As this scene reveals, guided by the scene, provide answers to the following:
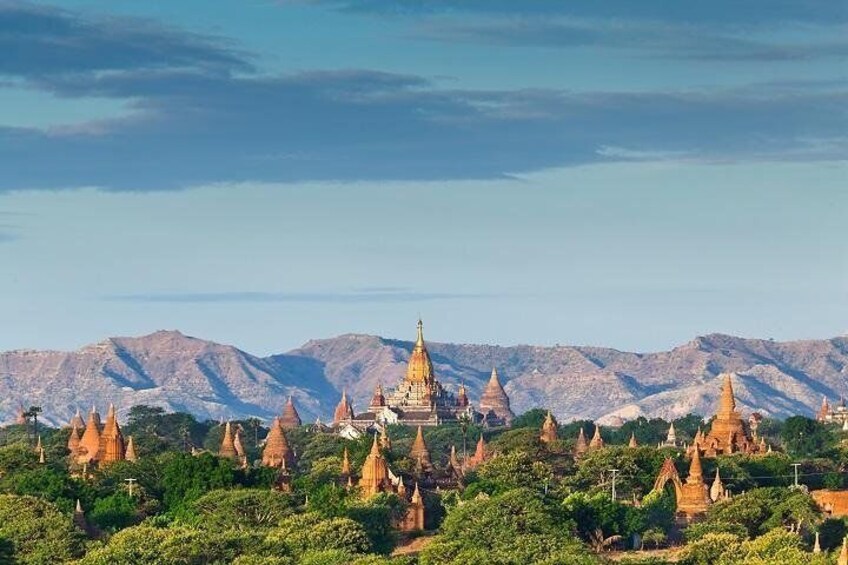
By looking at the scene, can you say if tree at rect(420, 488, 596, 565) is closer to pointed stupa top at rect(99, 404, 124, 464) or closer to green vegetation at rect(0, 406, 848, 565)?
green vegetation at rect(0, 406, 848, 565)

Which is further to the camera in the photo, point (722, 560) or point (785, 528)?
point (785, 528)

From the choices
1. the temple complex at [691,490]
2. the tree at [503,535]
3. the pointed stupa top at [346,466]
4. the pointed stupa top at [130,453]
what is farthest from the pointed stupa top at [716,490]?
the pointed stupa top at [130,453]

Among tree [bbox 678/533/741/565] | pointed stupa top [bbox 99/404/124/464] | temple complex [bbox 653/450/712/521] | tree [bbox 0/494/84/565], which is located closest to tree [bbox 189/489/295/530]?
tree [bbox 0/494/84/565]

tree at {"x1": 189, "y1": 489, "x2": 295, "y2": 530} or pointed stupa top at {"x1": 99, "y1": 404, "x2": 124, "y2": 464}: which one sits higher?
pointed stupa top at {"x1": 99, "y1": 404, "x2": 124, "y2": 464}

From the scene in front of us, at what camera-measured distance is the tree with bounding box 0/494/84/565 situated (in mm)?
136000

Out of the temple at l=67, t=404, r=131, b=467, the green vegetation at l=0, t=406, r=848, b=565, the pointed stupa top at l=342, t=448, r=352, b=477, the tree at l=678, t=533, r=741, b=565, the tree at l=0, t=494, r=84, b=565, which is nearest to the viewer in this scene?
the green vegetation at l=0, t=406, r=848, b=565

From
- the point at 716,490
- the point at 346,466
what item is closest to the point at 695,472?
the point at 716,490

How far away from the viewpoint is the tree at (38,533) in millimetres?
136000

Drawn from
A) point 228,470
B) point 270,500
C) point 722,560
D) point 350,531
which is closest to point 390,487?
point 228,470

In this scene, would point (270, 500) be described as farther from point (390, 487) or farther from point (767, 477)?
point (767, 477)

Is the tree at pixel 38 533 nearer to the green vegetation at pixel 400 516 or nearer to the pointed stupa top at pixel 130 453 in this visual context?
the green vegetation at pixel 400 516

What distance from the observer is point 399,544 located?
495ft

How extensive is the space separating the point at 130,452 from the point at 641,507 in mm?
50918

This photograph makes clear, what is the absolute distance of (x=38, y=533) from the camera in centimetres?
14000
